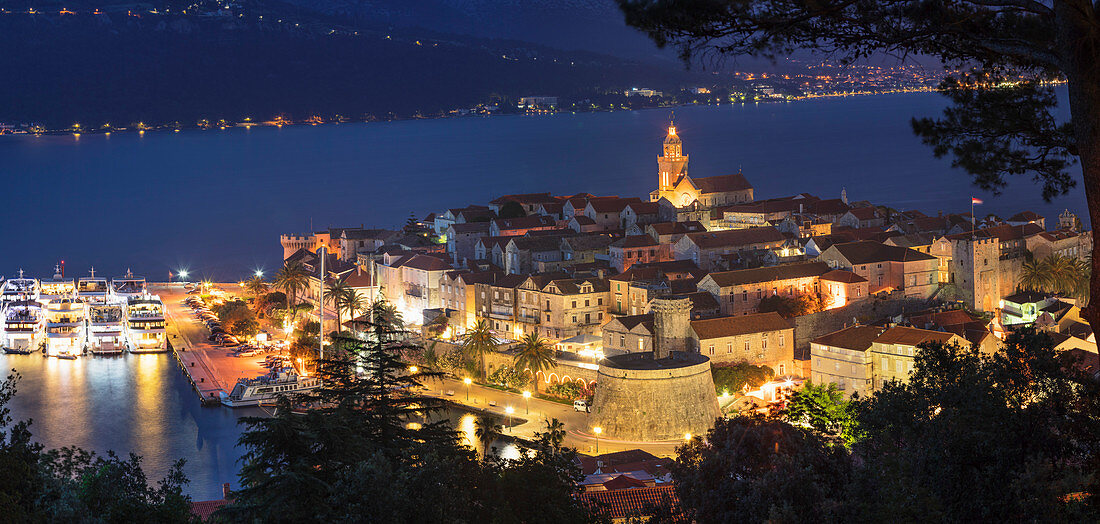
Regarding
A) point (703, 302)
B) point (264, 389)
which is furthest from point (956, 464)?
point (264, 389)

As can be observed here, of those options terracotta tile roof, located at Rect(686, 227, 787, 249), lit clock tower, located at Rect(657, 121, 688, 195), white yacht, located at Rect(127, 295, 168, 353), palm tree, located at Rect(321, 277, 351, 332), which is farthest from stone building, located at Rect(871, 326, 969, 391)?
white yacht, located at Rect(127, 295, 168, 353)

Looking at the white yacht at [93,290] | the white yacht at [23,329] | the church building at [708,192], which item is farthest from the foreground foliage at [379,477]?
the white yacht at [93,290]

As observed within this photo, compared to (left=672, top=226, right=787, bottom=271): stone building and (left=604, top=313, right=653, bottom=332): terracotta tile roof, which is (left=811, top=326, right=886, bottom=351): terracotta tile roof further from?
(left=672, top=226, right=787, bottom=271): stone building

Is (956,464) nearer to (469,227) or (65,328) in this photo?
(469,227)

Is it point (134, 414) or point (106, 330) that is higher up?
point (106, 330)

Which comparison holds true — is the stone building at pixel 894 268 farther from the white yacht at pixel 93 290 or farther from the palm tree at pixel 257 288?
the white yacht at pixel 93 290
